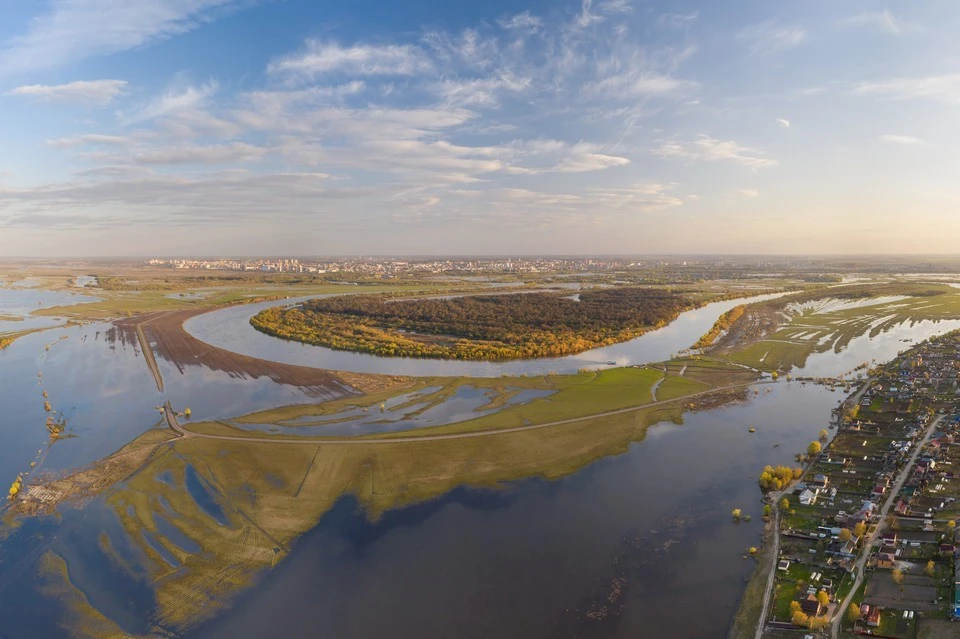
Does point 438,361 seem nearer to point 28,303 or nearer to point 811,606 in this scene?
point 811,606

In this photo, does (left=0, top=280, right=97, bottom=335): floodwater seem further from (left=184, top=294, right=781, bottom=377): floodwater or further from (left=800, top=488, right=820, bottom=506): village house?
(left=800, top=488, right=820, bottom=506): village house

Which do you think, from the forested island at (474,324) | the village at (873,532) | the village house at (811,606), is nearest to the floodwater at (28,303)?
the forested island at (474,324)

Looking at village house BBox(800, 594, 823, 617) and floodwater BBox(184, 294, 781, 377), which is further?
floodwater BBox(184, 294, 781, 377)

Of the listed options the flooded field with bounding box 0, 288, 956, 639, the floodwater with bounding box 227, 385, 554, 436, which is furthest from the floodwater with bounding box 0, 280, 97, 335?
the floodwater with bounding box 227, 385, 554, 436

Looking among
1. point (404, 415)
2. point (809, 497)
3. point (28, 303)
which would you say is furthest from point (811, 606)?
point (28, 303)

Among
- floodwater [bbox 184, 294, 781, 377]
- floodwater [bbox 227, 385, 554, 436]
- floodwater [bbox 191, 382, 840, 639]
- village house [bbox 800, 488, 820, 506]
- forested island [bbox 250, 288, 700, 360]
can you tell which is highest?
forested island [bbox 250, 288, 700, 360]

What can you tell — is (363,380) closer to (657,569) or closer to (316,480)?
(316,480)
